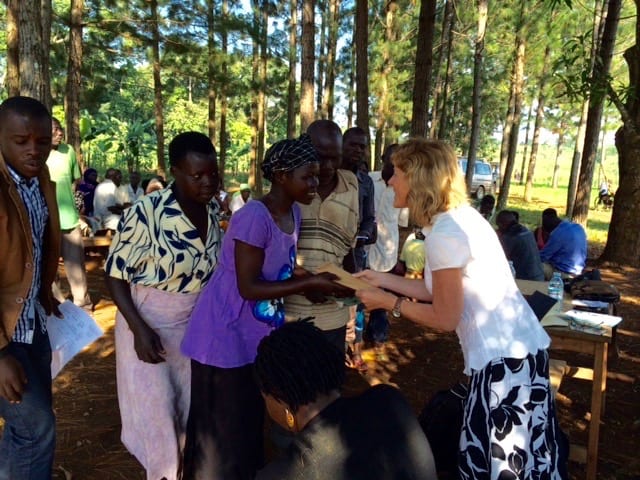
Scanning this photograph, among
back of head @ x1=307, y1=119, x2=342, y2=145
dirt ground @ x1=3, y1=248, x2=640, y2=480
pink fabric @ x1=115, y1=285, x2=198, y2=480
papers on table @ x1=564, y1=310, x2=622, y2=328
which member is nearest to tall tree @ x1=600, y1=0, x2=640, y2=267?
dirt ground @ x1=3, y1=248, x2=640, y2=480

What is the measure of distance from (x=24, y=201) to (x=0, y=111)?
329 mm

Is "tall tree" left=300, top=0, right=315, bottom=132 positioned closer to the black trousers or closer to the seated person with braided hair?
the black trousers

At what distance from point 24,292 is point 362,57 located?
333 inches

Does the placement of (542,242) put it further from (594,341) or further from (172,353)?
(172,353)

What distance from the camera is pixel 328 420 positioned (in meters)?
1.36

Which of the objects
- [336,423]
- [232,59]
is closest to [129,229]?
[336,423]

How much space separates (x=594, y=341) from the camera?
2934 mm

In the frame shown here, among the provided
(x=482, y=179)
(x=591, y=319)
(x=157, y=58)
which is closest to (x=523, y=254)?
(x=591, y=319)

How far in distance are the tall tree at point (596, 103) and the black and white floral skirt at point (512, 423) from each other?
21.3 ft

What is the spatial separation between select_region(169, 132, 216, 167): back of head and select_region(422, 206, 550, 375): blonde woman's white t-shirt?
3.16 feet

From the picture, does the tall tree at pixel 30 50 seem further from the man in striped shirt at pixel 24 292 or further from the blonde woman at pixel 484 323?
the blonde woman at pixel 484 323

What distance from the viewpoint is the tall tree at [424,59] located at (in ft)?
23.0

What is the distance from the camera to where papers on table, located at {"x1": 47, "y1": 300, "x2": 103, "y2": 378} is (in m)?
2.17

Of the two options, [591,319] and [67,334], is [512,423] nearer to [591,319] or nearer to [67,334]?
[591,319]
